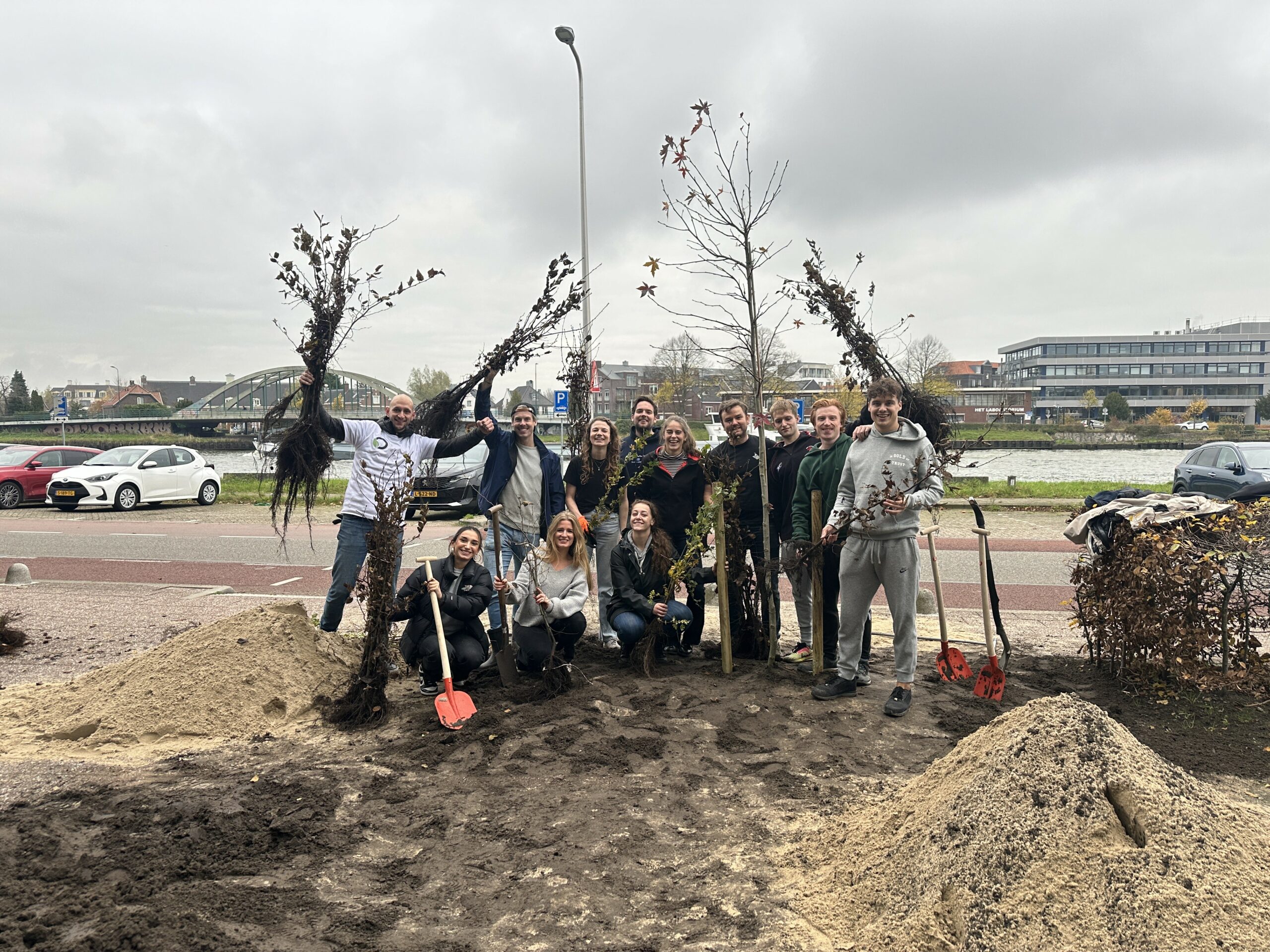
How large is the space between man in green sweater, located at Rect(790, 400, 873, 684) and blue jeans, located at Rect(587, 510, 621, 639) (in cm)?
143

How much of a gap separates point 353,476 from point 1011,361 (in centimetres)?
12593

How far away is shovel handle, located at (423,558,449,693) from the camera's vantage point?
475cm

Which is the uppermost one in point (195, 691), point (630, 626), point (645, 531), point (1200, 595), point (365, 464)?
point (365, 464)

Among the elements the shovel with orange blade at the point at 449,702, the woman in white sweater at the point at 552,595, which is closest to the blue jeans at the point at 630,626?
the woman in white sweater at the point at 552,595

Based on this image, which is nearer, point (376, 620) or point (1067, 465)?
point (376, 620)

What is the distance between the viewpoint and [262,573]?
10.9 m

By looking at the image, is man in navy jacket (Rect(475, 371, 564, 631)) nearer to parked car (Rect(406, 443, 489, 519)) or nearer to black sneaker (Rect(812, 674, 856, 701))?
black sneaker (Rect(812, 674, 856, 701))

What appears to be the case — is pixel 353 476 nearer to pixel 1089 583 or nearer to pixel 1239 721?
pixel 1089 583

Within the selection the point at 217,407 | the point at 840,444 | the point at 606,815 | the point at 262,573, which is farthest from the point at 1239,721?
the point at 217,407

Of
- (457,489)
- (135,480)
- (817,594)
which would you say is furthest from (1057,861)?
(135,480)

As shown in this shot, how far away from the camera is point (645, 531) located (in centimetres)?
580

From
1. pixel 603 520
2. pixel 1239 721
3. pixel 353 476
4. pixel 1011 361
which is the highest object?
pixel 1011 361

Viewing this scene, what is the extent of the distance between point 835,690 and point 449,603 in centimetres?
248

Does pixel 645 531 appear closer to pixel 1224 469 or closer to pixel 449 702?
pixel 449 702
